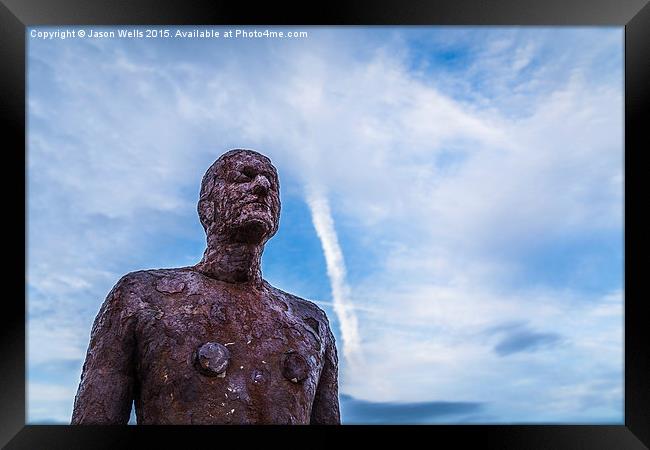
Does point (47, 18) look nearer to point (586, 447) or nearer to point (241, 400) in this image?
point (241, 400)

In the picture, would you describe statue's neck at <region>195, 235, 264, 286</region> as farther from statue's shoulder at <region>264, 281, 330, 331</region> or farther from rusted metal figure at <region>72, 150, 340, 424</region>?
statue's shoulder at <region>264, 281, 330, 331</region>

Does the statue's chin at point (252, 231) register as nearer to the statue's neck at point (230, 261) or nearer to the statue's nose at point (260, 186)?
the statue's neck at point (230, 261)

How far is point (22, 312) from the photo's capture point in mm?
5820

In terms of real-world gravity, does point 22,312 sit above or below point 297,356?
above

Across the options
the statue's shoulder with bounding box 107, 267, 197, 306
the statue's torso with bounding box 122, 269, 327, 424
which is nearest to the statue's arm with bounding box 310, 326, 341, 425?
the statue's torso with bounding box 122, 269, 327, 424

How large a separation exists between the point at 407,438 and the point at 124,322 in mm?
2647

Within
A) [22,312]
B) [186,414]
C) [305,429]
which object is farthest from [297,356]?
[22,312]

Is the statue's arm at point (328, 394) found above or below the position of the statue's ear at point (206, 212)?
below

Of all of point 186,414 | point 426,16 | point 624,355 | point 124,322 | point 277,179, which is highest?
point 426,16

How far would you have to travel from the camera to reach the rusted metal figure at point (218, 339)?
5.09 m

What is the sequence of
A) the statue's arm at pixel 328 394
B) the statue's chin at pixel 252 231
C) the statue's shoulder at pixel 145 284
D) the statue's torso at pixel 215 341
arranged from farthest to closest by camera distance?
the statue's arm at pixel 328 394 → the statue's chin at pixel 252 231 → the statue's shoulder at pixel 145 284 → the statue's torso at pixel 215 341

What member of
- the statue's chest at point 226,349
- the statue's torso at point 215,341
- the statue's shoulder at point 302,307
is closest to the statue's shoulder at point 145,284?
the statue's torso at point 215,341

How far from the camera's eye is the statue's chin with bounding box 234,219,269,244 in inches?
217

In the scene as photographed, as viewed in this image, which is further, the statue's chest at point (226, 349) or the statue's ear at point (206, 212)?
the statue's ear at point (206, 212)
